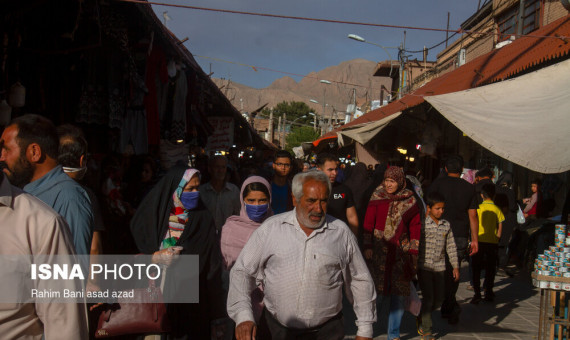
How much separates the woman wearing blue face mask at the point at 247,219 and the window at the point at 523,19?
11.1m

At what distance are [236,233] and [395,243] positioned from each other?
178cm

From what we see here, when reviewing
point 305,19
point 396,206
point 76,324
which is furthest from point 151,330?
point 305,19

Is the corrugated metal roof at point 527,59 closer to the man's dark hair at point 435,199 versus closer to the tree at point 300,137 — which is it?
the man's dark hair at point 435,199

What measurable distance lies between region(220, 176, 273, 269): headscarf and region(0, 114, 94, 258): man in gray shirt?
1.47 metres

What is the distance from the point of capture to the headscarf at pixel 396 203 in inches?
206

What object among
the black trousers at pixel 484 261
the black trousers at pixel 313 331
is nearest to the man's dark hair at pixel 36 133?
the black trousers at pixel 313 331

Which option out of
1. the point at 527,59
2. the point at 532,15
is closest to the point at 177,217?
the point at 527,59

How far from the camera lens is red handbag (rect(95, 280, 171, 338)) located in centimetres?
371

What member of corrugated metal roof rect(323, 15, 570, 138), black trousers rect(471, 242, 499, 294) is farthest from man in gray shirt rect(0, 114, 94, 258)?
black trousers rect(471, 242, 499, 294)

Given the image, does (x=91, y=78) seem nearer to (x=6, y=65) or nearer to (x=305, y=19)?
(x=6, y=65)

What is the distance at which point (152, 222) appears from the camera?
4.03m

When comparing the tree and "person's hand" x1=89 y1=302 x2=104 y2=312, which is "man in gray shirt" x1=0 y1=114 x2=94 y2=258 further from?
the tree

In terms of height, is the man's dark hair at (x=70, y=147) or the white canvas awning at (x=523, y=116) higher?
the white canvas awning at (x=523, y=116)

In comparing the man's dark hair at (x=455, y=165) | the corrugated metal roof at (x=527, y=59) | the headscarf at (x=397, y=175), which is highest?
the corrugated metal roof at (x=527, y=59)
